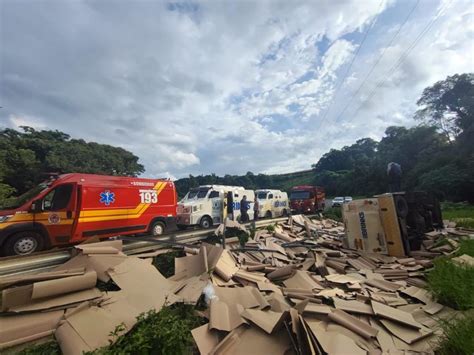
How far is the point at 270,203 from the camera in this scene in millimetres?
20703

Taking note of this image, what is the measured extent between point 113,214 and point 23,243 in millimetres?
2715

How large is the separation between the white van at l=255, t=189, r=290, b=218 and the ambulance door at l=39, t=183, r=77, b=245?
43.1 feet

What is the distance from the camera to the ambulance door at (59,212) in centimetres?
791

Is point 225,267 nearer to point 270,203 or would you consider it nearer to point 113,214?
point 113,214

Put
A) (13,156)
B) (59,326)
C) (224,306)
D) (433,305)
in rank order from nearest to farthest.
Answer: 1. (59,326)
2. (224,306)
3. (433,305)
4. (13,156)

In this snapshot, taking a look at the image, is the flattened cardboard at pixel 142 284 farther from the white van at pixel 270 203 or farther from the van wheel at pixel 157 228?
the white van at pixel 270 203

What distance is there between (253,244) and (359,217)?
11.5 feet

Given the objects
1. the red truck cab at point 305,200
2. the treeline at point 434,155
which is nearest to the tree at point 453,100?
the treeline at point 434,155

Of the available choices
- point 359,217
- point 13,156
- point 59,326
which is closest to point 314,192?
point 359,217

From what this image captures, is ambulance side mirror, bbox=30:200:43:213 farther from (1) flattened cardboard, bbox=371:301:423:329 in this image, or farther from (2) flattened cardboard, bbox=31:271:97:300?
(1) flattened cardboard, bbox=371:301:423:329

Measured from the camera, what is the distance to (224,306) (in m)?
3.91

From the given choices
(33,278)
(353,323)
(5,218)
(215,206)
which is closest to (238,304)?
(353,323)

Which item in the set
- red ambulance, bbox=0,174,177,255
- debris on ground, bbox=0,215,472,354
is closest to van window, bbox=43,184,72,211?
red ambulance, bbox=0,174,177,255

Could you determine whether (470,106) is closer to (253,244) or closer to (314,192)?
(314,192)
